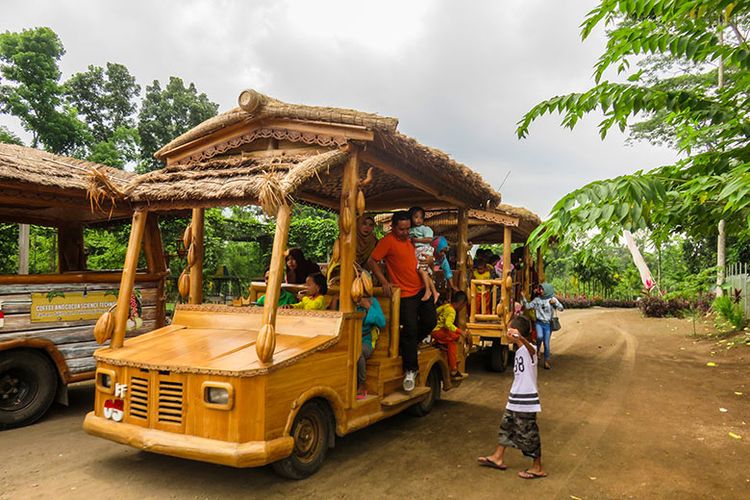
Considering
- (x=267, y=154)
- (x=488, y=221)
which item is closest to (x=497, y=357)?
(x=488, y=221)

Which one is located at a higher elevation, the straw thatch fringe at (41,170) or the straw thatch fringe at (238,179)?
the straw thatch fringe at (41,170)

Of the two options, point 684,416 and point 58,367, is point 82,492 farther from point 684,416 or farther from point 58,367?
point 684,416

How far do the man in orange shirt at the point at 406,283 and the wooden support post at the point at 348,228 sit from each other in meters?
0.83

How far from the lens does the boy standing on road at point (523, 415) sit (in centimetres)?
466

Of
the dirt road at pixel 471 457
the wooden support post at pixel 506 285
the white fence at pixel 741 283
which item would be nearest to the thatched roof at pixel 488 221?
the wooden support post at pixel 506 285

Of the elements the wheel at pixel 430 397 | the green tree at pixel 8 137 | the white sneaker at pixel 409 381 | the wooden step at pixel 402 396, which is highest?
the green tree at pixel 8 137

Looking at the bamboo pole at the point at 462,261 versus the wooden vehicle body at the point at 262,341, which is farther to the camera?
the bamboo pole at the point at 462,261

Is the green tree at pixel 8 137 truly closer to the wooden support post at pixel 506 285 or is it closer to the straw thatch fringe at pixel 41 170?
the straw thatch fringe at pixel 41 170

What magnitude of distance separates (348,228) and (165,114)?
2096 centimetres

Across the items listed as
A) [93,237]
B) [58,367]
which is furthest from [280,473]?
[93,237]

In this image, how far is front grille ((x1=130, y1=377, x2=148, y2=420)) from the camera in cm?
430

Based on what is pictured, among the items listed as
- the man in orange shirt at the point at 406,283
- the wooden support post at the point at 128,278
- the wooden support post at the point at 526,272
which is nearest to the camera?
the wooden support post at the point at 128,278

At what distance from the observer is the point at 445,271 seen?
7.25 meters

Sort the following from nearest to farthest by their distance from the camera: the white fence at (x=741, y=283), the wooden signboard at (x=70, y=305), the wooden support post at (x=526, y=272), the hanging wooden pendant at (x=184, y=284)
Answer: the hanging wooden pendant at (x=184, y=284) → the wooden signboard at (x=70, y=305) → the wooden support post at (x=526, y=272) → the white fence at (x=741, y=283)
